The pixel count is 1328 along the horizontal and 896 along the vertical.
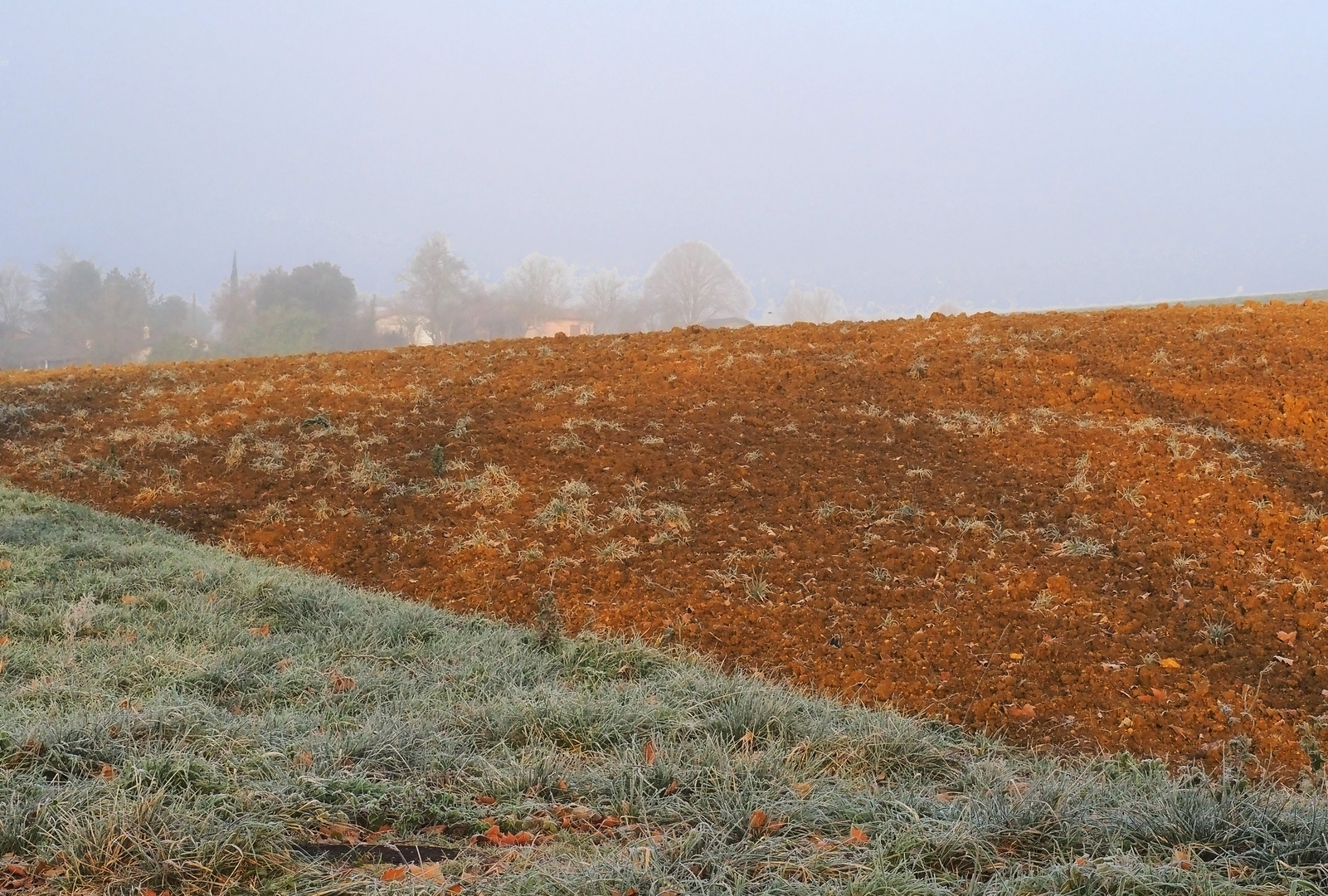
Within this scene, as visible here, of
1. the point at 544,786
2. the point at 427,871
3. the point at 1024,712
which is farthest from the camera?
the point at 1024,712

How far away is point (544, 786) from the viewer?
2.94 meters

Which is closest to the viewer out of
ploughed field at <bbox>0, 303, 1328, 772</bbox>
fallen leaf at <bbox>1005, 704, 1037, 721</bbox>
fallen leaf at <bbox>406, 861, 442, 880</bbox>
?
fallen leaf at <bbox>406, 861, 442, 880</bbox>

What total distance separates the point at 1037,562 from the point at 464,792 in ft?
14.7

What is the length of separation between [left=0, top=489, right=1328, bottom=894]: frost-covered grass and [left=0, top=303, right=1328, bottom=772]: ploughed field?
83 centimetres

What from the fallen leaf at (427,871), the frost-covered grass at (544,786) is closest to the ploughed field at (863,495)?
the frost-covered grass at (544,786)

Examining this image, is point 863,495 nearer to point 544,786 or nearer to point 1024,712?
point 1024,712

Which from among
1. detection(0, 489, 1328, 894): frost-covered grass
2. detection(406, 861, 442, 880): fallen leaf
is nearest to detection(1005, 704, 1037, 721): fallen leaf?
detection(0, 489, 1328, 894): frost-covered grass

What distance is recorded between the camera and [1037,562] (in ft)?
19.1

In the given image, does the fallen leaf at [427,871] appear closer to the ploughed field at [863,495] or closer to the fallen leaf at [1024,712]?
the ploughed field at [863,495]

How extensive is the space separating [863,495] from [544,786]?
4605 millimetres

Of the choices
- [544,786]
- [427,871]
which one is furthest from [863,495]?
[427,871]

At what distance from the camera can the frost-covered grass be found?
2.28m

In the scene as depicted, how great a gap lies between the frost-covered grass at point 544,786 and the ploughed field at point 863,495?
832 millimetres

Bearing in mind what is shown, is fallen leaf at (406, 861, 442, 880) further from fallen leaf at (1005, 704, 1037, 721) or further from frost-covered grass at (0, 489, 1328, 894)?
fallen leaf at (1005, 704, 1037, 721)
